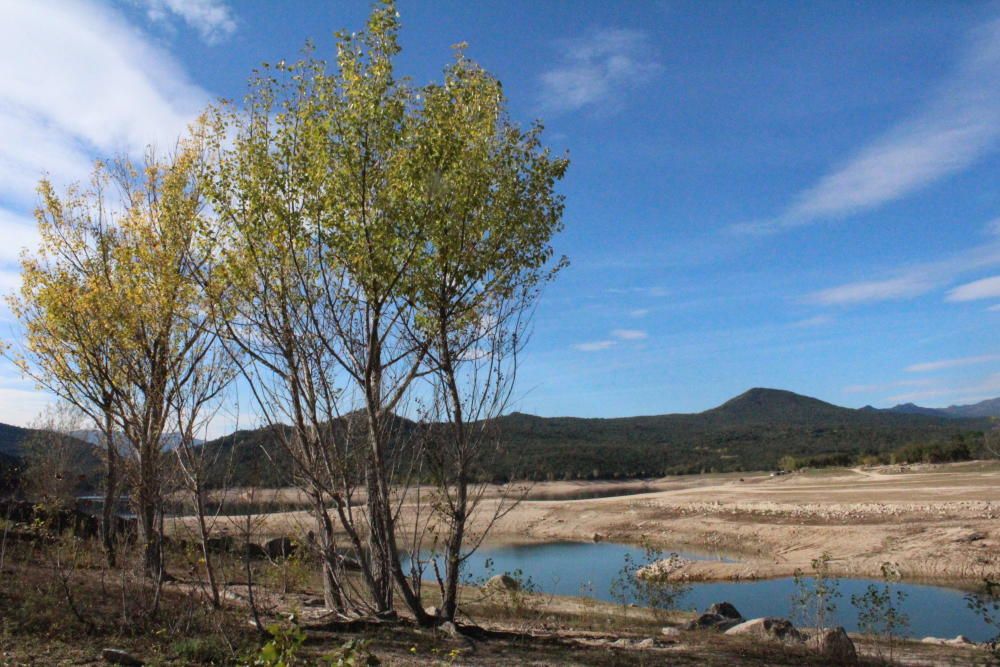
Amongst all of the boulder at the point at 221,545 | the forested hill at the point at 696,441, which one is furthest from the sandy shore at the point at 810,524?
the forested hill at the point at 696,441

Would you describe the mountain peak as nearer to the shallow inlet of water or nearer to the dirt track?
the dirt track

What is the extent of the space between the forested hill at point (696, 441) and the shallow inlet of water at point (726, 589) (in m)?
19.2

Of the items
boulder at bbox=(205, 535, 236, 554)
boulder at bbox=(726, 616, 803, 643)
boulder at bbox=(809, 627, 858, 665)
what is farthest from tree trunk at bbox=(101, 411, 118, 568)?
boulder at bbox=(809, 627, 858, 665)

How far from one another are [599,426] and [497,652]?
123166mm

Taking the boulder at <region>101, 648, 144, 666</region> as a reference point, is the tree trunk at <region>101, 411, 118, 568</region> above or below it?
above

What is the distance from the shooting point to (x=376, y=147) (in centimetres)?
878

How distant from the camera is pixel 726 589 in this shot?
22.7m

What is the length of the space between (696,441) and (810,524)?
276 ft

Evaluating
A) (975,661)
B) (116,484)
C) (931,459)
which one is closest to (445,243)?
(975,661)

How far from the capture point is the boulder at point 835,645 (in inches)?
359

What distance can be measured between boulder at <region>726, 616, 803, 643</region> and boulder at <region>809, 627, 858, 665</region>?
999 mm

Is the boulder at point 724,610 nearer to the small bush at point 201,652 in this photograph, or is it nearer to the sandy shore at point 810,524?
the sandy shore at point 810,524

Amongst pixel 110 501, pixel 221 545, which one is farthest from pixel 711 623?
pixel 110 501

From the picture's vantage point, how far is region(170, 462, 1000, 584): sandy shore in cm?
2317
